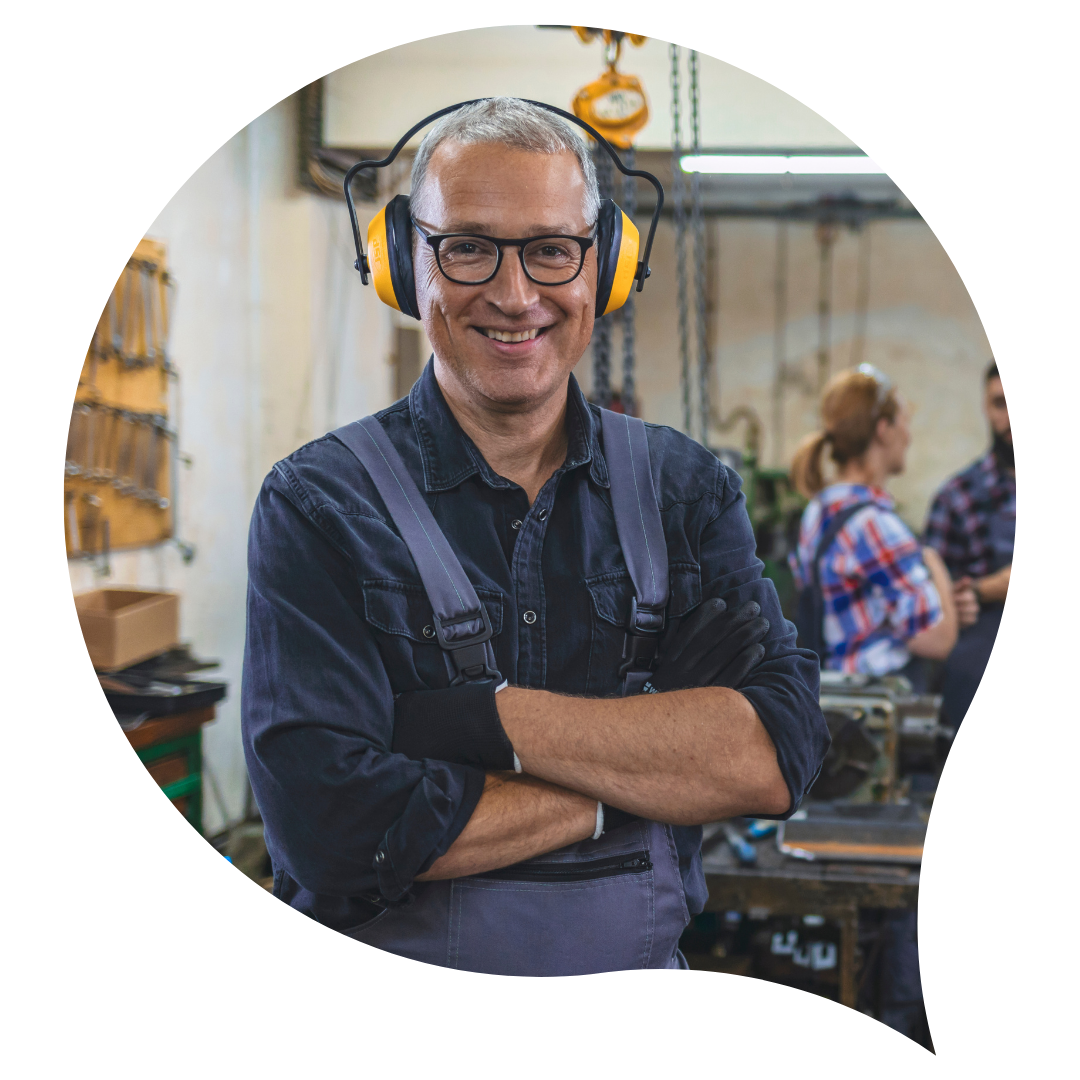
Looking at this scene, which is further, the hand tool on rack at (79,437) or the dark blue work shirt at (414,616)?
the hand tool on rack at (79,437)

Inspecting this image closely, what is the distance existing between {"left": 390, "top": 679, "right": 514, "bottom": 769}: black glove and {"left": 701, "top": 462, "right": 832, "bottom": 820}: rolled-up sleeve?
25 centimetres

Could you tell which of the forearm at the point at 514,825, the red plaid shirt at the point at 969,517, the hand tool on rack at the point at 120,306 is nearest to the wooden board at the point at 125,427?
the hand tool on rack at the point at 120,306

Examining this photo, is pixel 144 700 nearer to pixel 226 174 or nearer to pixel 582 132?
pixel 226 174

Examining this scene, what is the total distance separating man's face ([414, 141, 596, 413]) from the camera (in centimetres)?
88

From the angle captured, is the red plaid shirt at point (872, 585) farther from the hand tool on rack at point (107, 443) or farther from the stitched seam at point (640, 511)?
the hand tool on rack at point (107, 443)

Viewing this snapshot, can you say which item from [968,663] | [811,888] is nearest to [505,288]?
[968,663]

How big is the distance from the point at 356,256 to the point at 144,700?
22.0 inches

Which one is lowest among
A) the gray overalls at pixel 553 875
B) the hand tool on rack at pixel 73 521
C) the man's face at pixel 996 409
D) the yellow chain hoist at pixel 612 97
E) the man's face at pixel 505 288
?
the gray overalls at pixel 553 875

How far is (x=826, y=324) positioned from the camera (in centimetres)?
233

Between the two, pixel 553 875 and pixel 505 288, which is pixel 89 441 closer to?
pixel 505 288

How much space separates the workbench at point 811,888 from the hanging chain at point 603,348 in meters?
0.64

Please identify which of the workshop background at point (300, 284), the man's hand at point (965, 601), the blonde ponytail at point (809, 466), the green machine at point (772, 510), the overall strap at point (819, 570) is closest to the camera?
the workshop background at point (300, 284)

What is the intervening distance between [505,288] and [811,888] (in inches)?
40.3

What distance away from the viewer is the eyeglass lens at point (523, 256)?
89cm
